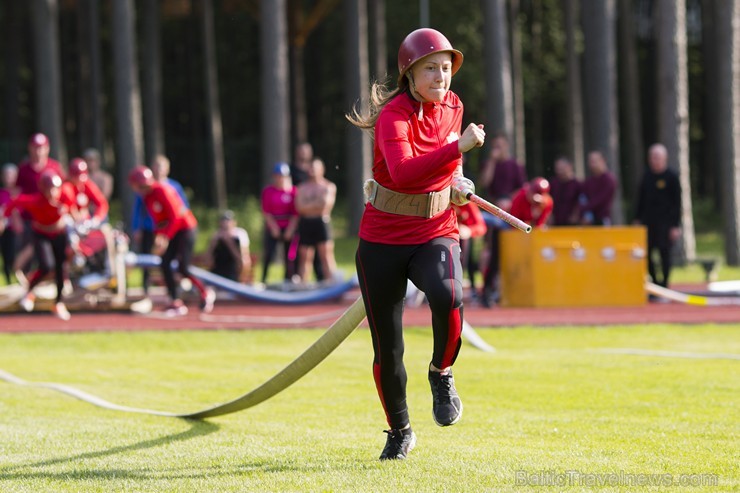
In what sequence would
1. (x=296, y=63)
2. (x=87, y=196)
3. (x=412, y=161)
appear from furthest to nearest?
(x=296, y=63) → (x=87, y=196) → (x=412, y=161)

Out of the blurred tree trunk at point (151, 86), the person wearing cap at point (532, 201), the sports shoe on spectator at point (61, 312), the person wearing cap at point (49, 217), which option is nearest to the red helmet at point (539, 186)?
the person wearing cap at point (532, 201)

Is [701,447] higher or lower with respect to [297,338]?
higher

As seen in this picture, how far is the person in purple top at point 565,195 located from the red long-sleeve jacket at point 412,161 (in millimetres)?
12728

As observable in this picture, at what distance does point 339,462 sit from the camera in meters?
6.75

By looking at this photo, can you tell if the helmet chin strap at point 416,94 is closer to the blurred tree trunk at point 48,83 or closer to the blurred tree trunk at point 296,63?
the blurred tree trunk at point 48,83

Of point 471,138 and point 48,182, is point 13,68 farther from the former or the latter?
point 471,138

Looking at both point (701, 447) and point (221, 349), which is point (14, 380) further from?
point (701, 447)

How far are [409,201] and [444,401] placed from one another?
3.45 feet

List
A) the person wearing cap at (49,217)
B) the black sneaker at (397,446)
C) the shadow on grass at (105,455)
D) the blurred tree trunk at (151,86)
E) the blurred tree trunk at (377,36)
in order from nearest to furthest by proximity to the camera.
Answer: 1. the shadow on grass at (105,455)
2. the black sneaker at (397,446)
3. the person wearing cap at (49,217)
4. the blurred tree trunk at (377,36)
5. the blurred tree trunk at (151,86)

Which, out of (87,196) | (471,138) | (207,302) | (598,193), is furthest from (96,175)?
(471,138)

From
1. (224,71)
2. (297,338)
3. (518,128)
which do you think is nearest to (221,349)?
(297,338)

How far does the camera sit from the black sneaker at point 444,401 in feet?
21.4

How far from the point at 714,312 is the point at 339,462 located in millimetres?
11172

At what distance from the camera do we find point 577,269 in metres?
18.1
